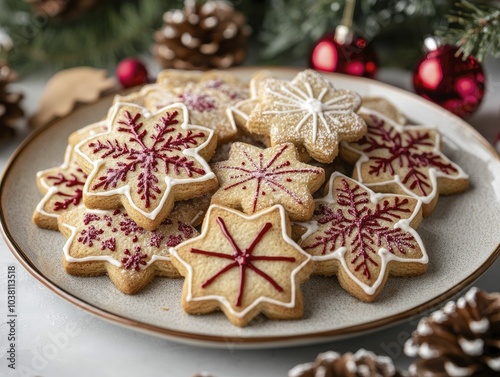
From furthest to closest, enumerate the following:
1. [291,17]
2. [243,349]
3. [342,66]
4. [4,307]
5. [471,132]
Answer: [291,17], [342,66], [471,132], [4,307], [243,349]

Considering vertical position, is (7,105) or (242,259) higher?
(242,259)

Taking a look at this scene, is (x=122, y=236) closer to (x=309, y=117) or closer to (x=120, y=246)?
(x=120, y=246)

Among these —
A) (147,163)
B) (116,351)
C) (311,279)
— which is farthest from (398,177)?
(116,351)

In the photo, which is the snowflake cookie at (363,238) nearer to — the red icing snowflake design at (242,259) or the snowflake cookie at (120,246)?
the red icing snowflake design at (242,259)

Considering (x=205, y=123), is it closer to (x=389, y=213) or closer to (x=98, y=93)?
(x=389, y=213)

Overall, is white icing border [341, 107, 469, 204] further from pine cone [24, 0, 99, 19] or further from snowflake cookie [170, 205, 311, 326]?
pine cone [24, 0, 99, 19]

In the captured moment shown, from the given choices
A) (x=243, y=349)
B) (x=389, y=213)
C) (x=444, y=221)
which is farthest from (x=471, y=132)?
(x=243, y=349)

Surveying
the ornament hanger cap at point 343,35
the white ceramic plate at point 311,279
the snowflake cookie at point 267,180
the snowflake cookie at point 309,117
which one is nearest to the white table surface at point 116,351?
the white ceramic plate at point 311,279
